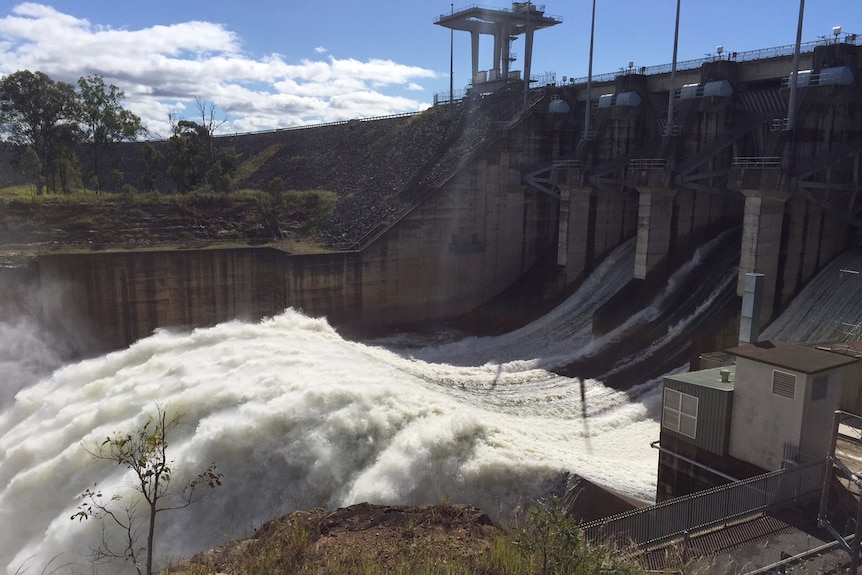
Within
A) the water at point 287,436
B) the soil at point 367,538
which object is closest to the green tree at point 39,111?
the water at point 287,436

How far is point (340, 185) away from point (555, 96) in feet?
42.2

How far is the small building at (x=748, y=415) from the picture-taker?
10.9 meters

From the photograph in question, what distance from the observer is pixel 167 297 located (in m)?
23.6

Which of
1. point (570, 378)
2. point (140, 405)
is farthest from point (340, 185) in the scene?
point (140, 405)

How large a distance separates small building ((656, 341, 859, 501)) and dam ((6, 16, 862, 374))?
10.1 m

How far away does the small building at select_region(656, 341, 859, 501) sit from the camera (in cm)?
1088

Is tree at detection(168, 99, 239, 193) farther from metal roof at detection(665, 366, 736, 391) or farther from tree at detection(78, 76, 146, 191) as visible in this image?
metal roof at detection(665, 366, 736, 391)

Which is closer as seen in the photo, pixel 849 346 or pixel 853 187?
pixel 849 346

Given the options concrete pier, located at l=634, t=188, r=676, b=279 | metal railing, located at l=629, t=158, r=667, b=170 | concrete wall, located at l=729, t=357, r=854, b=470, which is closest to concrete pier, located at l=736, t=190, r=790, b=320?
concrete pier, located at l=634, t=188, r=676, b=279

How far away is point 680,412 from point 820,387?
2.49 metres

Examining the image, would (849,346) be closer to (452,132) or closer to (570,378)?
(570,378)

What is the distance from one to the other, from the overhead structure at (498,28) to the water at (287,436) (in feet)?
76.8

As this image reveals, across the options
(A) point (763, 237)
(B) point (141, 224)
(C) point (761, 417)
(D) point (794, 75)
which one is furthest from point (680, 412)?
(B) point (141, 224)

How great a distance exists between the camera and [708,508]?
976cm
